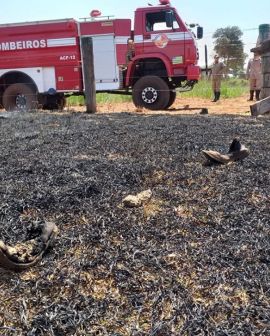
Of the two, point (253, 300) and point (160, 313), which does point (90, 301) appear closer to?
point (160, 313)

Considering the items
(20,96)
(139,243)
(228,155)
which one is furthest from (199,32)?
(139,243)

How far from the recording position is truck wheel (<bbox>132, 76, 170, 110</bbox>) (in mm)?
11023

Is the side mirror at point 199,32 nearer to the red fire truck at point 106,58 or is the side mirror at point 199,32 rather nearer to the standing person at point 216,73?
the red fire truck at point 106,58

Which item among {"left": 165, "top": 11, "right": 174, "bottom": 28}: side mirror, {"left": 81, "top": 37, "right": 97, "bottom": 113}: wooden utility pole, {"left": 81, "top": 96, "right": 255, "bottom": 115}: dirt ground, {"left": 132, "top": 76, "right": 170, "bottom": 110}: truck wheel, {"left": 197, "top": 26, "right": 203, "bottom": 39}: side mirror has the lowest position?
{"left": 81, "top": 96, "right": 255, "bottom": 115}: dirt ground

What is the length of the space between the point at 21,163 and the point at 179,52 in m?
8.14

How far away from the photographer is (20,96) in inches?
463

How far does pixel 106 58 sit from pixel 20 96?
2.56 metres

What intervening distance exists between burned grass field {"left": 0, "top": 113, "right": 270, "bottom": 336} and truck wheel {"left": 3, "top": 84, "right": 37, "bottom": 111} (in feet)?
25.6

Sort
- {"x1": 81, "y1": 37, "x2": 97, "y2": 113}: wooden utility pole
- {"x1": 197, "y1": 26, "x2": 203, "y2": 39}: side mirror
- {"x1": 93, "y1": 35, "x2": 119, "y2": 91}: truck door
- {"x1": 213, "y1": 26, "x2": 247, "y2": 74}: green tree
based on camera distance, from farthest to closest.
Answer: {"x1": 213, "y1": 26, "x2": 247, "y2": 74}: green tree → {"x1": 197, "y1": 26, "x2": 203, "y2": 39}: side mirror → {"x1": 93, "y1": 35, "x2": 119, "y2": 91}: truck door → {"x1": 81, "y1": 37, "x2": 97, "y2": 113}: wooden utility pole

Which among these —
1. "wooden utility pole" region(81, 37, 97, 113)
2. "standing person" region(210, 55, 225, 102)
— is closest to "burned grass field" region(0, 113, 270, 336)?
"wooden utility pole" region(81, 37, 97, 113)

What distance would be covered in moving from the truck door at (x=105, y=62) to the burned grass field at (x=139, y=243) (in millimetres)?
7691

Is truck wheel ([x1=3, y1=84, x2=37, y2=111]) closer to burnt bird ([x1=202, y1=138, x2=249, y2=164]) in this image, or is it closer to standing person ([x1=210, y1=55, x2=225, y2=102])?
standing person ([x1=210, y1=55, x2=225, y2=102])

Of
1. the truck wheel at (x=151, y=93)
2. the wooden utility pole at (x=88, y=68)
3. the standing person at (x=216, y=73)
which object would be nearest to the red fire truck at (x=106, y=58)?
the truck wheel at (x=151, y=93)

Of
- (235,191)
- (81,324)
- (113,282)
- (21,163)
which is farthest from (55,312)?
(21,163)
